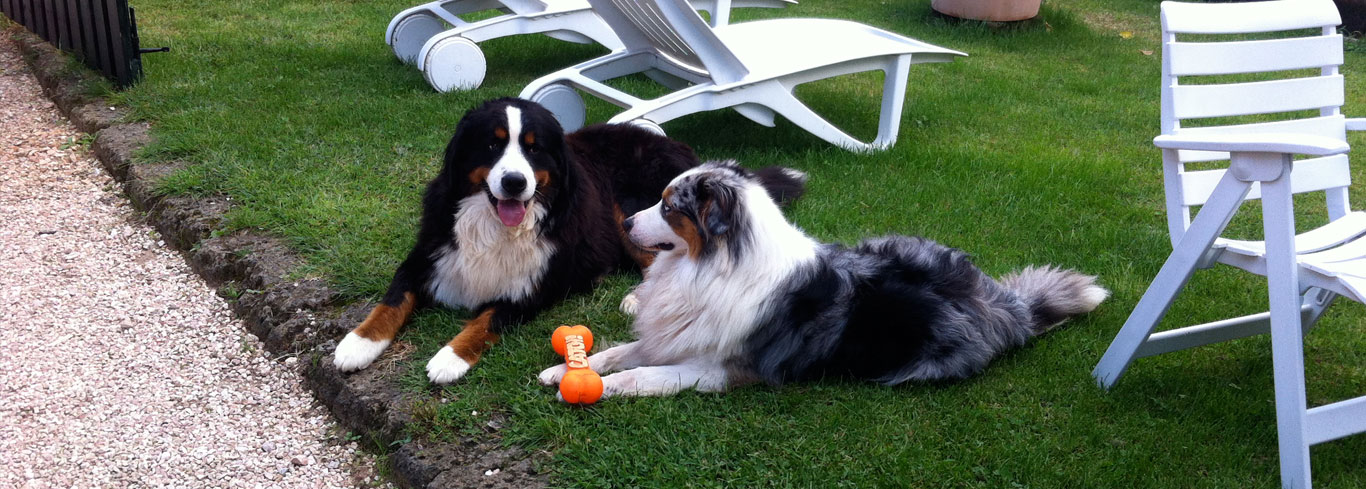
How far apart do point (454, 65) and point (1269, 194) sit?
4562 mm

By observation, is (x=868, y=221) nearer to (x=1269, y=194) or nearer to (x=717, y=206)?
(x=717, y=206)

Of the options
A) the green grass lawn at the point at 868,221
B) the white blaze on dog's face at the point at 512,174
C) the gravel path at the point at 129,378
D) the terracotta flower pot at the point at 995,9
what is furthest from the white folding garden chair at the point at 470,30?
the white blaze on dog's face at the point at 512,174

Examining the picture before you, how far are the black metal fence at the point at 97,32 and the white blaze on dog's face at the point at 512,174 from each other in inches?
149

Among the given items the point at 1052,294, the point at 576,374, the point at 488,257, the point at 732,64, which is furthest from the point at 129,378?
the point at 1052,294

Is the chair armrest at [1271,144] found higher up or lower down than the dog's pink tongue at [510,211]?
higher up

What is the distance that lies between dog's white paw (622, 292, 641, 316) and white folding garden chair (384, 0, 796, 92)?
2.93 metres

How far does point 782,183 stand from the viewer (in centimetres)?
434

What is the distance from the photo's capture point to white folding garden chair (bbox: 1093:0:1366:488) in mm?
2361

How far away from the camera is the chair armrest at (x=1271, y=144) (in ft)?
7.32

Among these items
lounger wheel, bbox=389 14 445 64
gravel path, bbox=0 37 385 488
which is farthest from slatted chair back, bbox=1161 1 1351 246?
lounger wheel, bbox=389 14 445 64

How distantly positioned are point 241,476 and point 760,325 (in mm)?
1496

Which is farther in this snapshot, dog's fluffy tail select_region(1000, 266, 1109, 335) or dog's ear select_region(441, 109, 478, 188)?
dog's fluffy tail select_region(1000, 266, 1109, 335)

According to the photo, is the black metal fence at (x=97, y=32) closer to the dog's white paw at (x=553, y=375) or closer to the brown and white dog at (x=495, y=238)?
the brown and white dog at (x=495, y=238)

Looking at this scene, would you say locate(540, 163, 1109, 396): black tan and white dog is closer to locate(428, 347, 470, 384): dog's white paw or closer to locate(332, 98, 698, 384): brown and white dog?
locate(428, 347, 470, 384): dog's white paw
